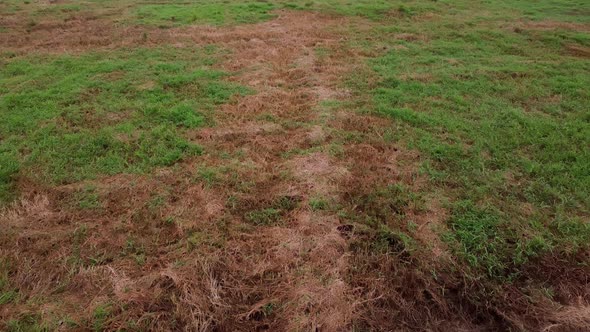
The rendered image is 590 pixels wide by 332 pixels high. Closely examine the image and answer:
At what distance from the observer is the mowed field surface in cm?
405

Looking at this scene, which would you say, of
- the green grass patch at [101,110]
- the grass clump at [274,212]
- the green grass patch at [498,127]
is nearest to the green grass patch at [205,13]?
the green grass patch at [101,110]

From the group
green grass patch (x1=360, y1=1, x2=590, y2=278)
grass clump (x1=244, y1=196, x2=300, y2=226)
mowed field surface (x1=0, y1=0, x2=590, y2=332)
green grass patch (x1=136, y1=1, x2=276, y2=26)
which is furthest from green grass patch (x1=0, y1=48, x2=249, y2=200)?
green grass patch (x1=136, y1=1, x2=276, y2=26)

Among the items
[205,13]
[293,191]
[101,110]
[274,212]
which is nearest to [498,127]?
[293,191]

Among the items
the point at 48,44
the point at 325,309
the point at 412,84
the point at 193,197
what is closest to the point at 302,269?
the point at 325,309

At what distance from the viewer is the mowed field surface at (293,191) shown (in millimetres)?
4055

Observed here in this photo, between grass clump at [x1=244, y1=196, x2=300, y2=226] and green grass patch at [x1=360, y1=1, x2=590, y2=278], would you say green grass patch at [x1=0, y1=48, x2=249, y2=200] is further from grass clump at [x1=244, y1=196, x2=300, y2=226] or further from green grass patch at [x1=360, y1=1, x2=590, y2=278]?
green grass patch at [x1=360, y1=1, x2=590, y2=278]

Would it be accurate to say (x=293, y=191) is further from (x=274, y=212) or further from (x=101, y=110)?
(x=101, y=110)

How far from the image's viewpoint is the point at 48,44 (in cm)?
1236

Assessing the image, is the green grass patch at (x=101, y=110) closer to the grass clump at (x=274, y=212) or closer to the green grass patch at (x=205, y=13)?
the grass clump at (x=274, y=212)

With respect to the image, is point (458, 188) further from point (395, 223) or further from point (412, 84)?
point (412, 84)

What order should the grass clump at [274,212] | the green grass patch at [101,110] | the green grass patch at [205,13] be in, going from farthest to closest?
the green grass patch at [205,13] < the green grass patch at [101,110] < the grass clump at [274,212]

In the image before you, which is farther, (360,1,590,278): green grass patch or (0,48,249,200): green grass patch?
(0,48,249,200): green grass patch

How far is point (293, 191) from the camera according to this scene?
18.5ft

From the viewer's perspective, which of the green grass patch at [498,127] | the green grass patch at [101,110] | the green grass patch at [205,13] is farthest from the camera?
the green grass patch at [205,13]
